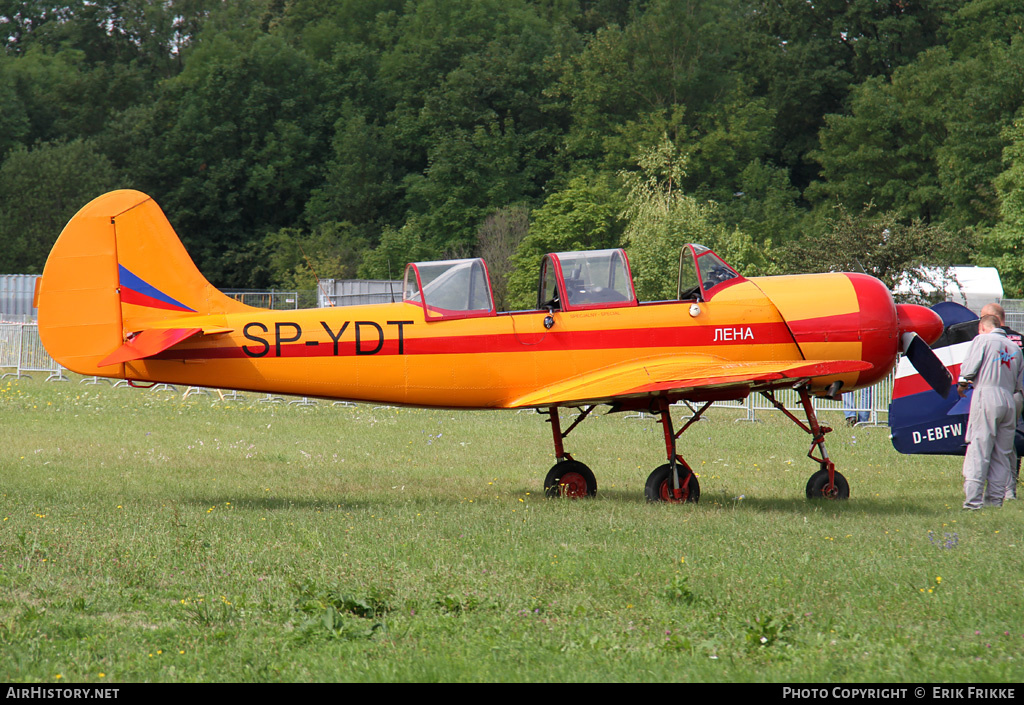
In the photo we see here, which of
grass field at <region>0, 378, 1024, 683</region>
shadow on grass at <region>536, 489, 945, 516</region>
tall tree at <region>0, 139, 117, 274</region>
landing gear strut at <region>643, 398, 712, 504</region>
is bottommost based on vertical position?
shadow on grass at <region>536, 489, 945, 516</region>

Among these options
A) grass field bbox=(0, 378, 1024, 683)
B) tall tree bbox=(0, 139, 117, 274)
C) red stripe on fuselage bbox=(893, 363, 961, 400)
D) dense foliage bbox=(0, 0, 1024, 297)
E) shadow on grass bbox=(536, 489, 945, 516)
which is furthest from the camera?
tall tree bbox=(0, 139, 117, 274)

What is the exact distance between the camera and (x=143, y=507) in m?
8.38

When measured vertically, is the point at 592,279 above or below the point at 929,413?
above

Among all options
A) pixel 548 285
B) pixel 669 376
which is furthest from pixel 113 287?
pixel 669 376

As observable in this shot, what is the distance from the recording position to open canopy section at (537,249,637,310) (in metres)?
9.42

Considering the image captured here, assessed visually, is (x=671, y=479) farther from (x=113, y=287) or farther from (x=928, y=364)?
(x=113, y=287)

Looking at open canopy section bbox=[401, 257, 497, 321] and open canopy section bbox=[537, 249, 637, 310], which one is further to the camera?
open canopy section bbox=[537, 249, 637, 310]

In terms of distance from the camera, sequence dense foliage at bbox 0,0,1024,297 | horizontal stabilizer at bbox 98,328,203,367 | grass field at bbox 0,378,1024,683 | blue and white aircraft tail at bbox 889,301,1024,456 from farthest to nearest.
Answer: dense foliage at bbox 0,0,1024,297, blue and white aircraft tail at bbox 889,301,1024,456, horizontal stabilizer at bbox 98,328,203,367, grass field at bbox 0,378,1024,683

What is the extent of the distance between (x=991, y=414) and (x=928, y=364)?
865mm

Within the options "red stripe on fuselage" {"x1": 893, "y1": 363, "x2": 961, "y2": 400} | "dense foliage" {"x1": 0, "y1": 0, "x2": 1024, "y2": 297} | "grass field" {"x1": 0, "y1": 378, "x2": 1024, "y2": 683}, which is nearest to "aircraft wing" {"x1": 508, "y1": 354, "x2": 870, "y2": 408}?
"grass field" {"x1": 0, "y1": 378, "x2": 1024, "y2": 683}

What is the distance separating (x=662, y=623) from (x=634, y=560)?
1.30 meters

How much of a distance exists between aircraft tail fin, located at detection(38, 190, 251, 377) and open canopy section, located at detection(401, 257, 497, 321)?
1832 millimetres

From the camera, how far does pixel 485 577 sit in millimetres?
5855

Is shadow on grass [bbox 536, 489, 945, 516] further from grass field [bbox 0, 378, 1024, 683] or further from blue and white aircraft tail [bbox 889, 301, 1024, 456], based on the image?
blue and white aircraft tail [bbox 889, 301, 1024, 456]
